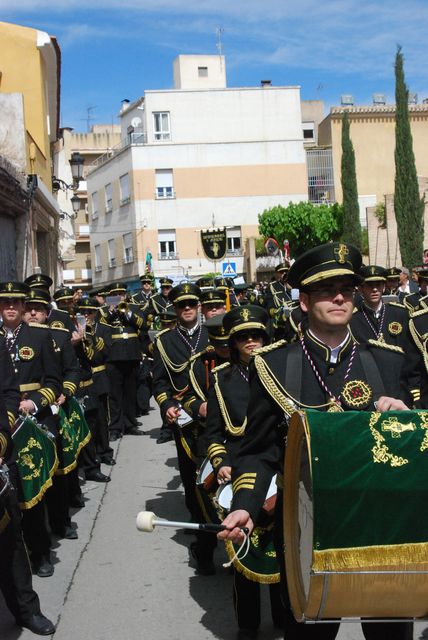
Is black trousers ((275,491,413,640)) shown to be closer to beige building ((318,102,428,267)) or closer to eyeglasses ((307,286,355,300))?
eyeglasses ((307,286,355,300))

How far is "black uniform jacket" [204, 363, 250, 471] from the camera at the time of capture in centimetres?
564

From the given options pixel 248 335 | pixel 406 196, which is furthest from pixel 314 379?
pixel 406 196

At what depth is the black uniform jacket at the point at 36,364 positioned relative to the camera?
6.71m

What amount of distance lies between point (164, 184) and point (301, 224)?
8701mm

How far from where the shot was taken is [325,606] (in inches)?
118

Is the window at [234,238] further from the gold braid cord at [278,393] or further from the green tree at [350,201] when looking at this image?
the gold braid cord at [278,393]

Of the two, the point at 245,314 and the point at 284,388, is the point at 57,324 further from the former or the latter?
the point at 284,388

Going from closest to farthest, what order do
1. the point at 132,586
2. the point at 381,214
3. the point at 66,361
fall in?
the point at 132,586
the point at 66,361
the point at 381,214

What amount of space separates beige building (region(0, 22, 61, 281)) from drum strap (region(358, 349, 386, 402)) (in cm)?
941

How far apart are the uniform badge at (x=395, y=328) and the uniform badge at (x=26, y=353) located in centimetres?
386

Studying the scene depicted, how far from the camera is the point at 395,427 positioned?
3.08 m

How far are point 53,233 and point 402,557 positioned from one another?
2117 cm

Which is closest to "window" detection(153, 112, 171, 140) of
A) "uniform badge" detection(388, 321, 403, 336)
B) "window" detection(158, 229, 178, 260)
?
"window" detection(158, 229, 178, 260)

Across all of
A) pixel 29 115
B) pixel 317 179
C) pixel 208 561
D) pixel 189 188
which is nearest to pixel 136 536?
pixel 208 561
